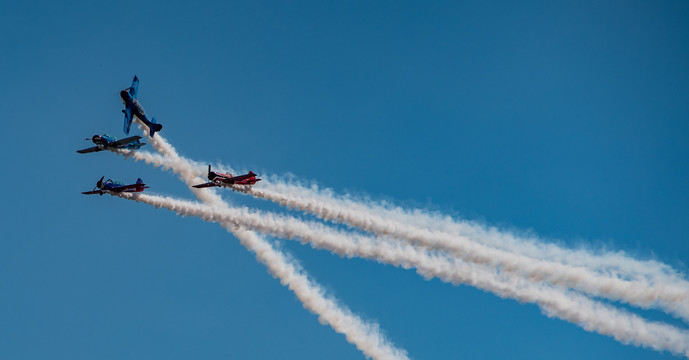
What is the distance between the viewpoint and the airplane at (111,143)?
187ft

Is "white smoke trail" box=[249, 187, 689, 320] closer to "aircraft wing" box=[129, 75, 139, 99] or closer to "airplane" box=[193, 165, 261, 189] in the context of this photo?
"airplane" box=[193, 165, 261, 189]

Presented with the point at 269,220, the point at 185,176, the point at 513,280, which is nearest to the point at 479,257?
the point at 513,280

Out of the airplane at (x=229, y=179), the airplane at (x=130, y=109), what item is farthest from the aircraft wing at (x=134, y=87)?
the airplane at (x=229, y=179)

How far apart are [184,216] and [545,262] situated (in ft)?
90.0

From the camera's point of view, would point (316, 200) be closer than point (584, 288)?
No

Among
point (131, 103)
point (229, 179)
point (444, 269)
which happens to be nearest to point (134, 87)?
point (131, 103)

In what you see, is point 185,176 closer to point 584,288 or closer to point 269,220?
point 269,220

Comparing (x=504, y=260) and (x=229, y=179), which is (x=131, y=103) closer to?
(x=229, y=179)

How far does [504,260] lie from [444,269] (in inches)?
176

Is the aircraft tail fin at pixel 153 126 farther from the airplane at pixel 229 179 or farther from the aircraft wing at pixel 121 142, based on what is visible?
the airplane at pixel 229 179

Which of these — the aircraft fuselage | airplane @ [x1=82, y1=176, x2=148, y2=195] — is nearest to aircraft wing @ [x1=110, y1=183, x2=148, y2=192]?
airplane @ [x1=82, y1=176, x2=148, y2=195]

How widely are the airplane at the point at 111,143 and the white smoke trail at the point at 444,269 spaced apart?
4.23 m

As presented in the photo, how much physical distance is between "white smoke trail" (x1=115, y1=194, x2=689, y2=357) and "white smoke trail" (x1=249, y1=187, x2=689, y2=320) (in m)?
0.81

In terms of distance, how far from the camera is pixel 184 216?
5603 centimetres
